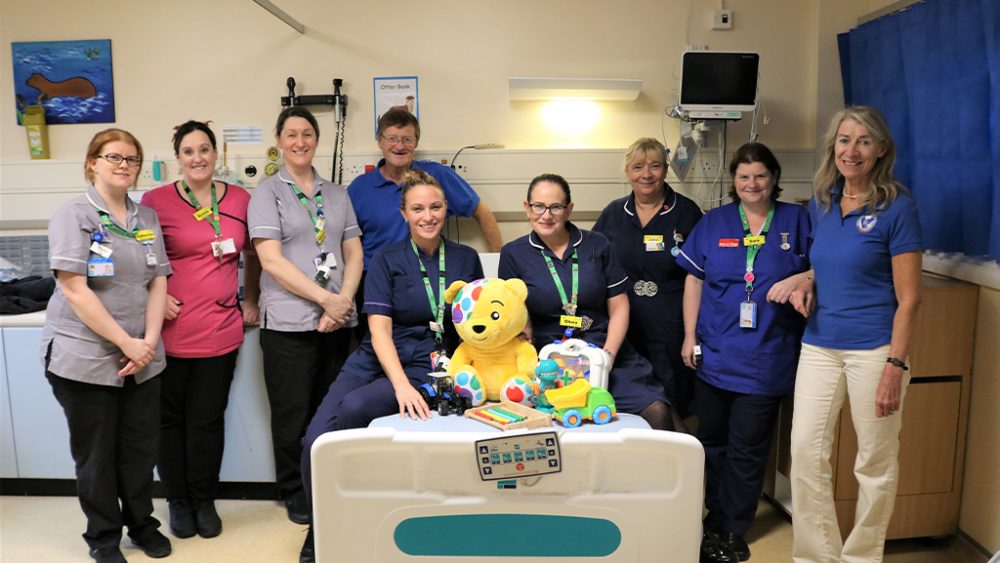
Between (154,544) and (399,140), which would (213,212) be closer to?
(399,140)

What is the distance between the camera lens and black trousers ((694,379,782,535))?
8.57 feet

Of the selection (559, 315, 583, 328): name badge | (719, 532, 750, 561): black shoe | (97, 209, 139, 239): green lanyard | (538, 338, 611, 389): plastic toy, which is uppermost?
(97, 209, 139, 239): green lanyard

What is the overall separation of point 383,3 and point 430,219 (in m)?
1.73

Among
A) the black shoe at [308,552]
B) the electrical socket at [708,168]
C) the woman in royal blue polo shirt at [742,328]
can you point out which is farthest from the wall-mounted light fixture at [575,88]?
the black shoe at [308,552]

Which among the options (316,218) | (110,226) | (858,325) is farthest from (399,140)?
(858,325)

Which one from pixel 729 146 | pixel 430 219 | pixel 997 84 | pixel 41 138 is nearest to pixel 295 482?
pixel 430 219

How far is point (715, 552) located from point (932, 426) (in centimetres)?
89

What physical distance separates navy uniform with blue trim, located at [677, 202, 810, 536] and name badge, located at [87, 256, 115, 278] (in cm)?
200

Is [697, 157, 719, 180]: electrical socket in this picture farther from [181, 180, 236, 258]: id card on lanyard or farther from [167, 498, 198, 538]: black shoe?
[167, 498, 198, 538]: black shoe

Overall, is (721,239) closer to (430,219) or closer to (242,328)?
(430,219)

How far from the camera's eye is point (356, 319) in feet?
9.55

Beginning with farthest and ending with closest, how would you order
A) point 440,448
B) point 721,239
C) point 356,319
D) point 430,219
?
point 356,319 < point 721,239 < point 430,219 < point 440,448

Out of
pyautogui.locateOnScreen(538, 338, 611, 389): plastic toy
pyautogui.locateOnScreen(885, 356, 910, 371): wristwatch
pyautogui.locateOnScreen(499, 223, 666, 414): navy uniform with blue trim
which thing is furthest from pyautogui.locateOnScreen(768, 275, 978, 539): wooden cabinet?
pyautogui.locateOnScreen(538, 338, 611, 389): plastic toy

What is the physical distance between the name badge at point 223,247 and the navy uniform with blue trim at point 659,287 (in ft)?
4.89
